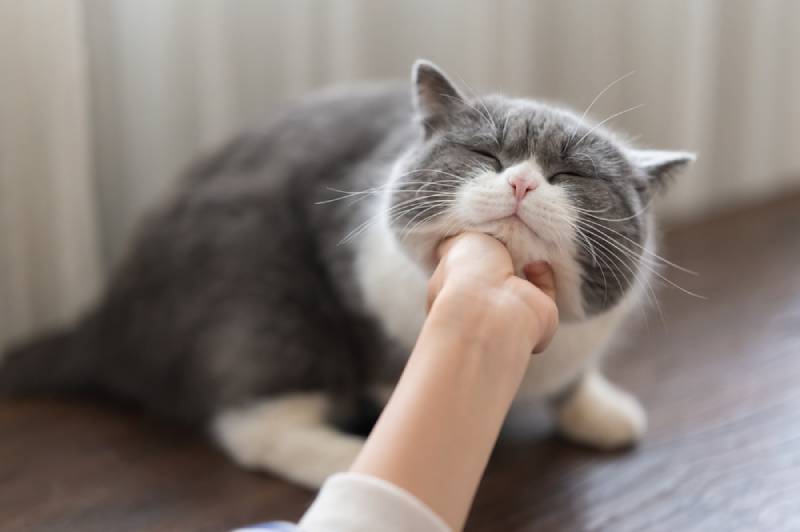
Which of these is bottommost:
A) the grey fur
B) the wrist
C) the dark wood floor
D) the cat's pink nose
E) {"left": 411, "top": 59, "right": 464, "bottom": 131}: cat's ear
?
the dark wood floor

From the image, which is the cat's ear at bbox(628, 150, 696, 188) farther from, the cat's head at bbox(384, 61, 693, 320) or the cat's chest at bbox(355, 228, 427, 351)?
the cat's chest at bbox(355, 228, 427, 351)

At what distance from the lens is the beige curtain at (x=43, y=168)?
1.30 meters

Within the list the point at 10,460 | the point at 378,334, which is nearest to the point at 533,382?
the point at 378,334

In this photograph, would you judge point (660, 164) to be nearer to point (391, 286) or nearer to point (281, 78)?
point (391, 286)

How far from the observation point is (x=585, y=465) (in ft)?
3.81

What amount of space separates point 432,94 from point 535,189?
0.22 metres

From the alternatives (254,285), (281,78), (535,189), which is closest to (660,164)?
(535,189)

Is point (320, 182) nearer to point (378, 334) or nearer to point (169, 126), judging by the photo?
point (378, 334)

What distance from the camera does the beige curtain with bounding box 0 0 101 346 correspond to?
1.30 metres

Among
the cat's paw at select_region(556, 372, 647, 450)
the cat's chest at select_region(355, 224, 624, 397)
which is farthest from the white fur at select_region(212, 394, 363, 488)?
the cat's paw at select_region(556, 372, 647, 450)

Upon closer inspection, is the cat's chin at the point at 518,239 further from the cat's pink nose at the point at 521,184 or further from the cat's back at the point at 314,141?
the cat's back at the point at 314,141

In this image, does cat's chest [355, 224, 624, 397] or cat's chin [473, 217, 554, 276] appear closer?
cat's chin [473, 217, 554, 276]

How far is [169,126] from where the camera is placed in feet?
5.18

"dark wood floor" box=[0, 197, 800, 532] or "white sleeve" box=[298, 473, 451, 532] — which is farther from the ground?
"white sleeve" box=[298, 473, 451, 532]
